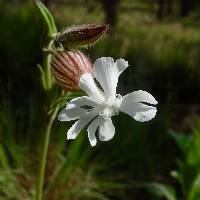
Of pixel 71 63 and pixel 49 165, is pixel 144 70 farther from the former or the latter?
pixel 71 63

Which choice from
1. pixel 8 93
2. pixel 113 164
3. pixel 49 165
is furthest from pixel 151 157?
pixel 8 93

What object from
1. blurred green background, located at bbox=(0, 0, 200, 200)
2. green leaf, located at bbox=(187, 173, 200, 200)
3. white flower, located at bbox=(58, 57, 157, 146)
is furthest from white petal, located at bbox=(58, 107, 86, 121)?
green leaf, located at bbox=(187, 173, 200, 200)

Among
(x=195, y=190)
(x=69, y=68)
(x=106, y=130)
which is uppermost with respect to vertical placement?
(x=69, y=68)

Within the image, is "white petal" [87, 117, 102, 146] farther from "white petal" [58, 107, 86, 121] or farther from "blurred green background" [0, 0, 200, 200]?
"blurred green background" [0, 0, 200, 200]

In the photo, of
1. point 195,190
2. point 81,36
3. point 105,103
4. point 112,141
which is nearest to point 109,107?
point 105,103

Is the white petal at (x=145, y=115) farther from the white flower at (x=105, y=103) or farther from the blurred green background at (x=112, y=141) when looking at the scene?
the blurred green background at (x=112, y=141)

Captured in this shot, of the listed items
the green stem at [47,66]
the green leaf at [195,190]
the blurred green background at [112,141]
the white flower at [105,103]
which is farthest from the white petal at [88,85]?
the green leaf at [195,190]

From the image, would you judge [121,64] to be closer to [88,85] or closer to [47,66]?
[88,85]

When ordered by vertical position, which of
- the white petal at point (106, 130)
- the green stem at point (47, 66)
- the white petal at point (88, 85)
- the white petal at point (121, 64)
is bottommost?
the white petal at point (106, 130)
